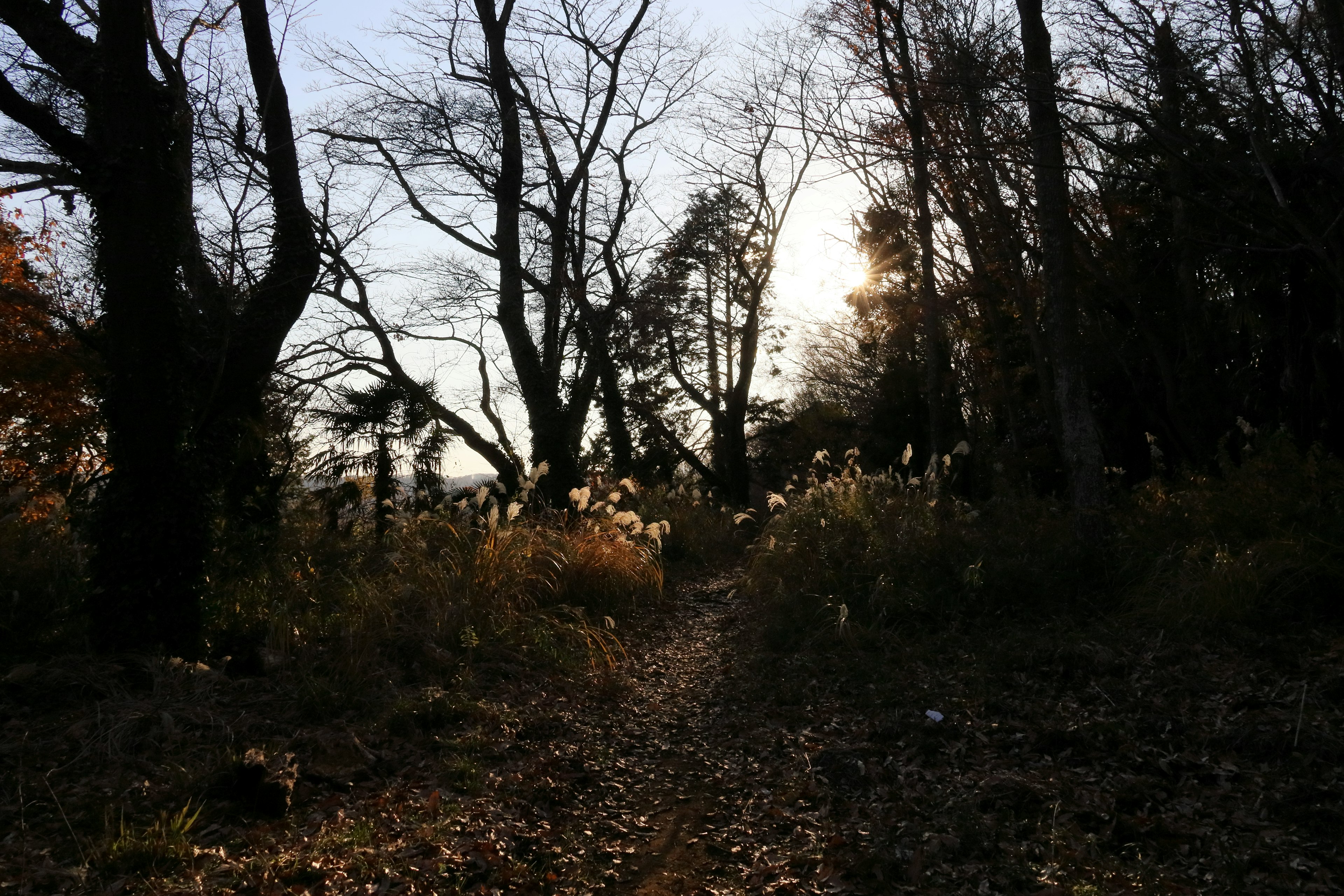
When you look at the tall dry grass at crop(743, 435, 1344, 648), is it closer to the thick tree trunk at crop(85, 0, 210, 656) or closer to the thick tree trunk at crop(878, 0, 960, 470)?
the thick tree trunk at crop(878, 0, 960, 470)

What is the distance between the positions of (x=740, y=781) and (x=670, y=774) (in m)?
0.45

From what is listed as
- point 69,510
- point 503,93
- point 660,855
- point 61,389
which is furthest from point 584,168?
point 660,855

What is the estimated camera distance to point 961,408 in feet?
84.1

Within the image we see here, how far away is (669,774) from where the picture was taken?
17.0 feet

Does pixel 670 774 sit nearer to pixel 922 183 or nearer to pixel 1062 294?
pixel 1062 294

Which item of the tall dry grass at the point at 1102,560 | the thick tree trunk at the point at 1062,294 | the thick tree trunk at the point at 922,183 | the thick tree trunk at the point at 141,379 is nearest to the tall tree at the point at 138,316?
the thick tree trunk at the point at 141,379

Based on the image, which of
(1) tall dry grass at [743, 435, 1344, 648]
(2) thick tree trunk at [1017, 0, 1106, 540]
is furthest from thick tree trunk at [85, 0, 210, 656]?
(2) thick tree trunk at [1017, 0, 1106, 540]

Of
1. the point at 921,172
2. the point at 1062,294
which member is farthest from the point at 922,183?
the point at 1062,294

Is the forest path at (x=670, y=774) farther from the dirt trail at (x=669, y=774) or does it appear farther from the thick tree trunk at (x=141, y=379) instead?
the thick tree trunk at (x=141, y=379)

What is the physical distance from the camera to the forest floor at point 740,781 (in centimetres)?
362

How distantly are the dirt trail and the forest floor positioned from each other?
0.8 inches

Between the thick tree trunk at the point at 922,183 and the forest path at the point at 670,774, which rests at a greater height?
the thick tree trunk at the point at 922,183

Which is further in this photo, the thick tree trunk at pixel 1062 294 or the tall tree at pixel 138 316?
the thick tree trunk at pixel 1062 294

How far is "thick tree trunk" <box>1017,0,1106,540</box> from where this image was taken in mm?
7812
